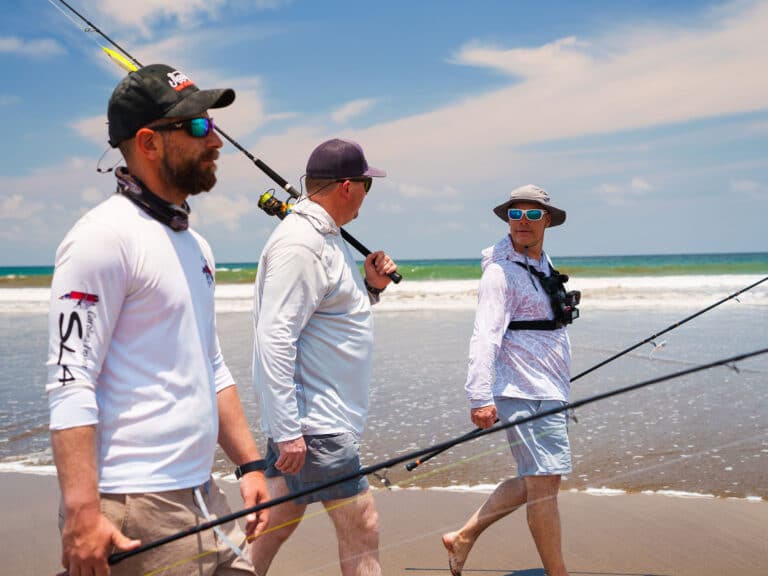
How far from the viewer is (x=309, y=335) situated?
271 cm

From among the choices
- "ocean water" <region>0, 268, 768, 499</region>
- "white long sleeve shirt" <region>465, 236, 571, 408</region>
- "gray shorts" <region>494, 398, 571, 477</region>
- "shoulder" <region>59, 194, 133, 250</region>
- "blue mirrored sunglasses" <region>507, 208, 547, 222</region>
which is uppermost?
"blue mirrored sunglasses" <region>507, 208, 547, 222</region>

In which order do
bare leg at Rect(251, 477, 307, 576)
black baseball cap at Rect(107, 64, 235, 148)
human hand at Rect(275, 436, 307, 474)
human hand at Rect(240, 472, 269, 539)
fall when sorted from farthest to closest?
1. bare leg at Rect(251, 477, 307, 576)
2. human hand at Rect(275, 436, 307, 474)
3. human hand at Rect(240, 472, 269, 539)
4. black baseball cap at Rect(107, 64, 235, 148)

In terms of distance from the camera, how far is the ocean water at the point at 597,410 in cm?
488

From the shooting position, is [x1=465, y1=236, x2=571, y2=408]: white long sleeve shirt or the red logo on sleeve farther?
[x1=465, y1=236, x2=571, y2=408]: white long sleeve shirt

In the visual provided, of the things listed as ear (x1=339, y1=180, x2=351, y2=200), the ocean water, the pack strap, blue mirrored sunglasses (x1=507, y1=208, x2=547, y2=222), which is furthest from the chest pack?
ear (x1=339, y1=180, x2=351, y2=200)

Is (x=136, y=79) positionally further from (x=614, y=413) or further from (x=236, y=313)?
(x=236, y=313)

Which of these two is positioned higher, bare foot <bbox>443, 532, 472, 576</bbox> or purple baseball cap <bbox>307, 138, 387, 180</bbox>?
purple baseball cap <bbox>307, 138, 387, 180</bbox>

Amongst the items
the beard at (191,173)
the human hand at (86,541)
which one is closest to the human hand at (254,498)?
the human hand at (86,541)

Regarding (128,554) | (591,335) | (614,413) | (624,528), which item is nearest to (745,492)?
(624,528)

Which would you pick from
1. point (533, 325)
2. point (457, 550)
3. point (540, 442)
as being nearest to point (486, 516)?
point (457, 550)

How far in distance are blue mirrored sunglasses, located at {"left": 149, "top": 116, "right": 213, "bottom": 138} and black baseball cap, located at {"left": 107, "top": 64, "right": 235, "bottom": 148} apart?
0.02 m

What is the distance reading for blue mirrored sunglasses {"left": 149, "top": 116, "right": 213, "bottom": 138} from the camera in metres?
1.79

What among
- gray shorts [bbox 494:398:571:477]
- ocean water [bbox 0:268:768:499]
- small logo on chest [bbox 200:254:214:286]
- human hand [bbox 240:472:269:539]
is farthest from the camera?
ocean water [bbox 0:268:768:499]

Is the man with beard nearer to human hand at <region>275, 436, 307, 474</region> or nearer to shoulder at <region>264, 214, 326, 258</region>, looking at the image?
human hand at <region>275, 436, 307, 474</region>
